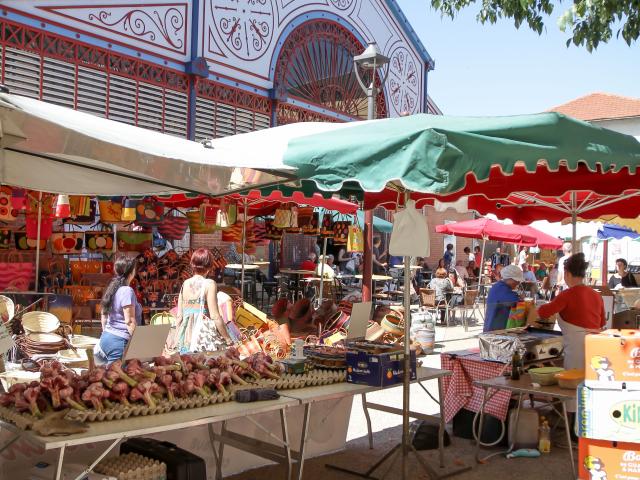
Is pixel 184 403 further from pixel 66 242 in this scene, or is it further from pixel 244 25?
pixel 244 25

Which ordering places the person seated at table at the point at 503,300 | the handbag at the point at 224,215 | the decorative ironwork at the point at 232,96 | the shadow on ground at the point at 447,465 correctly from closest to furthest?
the shadow on ground at the point at 447,465 → the person seated at table at the point at 503,300 → the handbag at the point at 224,215 → the decorative ironwork at the point at 232,96

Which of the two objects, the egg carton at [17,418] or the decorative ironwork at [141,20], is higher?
the decorative ironwork at [141,20]

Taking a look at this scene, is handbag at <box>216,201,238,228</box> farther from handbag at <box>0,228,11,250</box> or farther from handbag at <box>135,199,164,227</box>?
handbag at <box>0,228,11,250</box>

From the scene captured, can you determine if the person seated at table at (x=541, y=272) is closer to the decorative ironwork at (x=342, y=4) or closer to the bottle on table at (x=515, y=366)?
the decorative ironwork at (x=342, y=4)

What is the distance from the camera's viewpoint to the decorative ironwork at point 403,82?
1791cm

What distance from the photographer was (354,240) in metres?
10.2

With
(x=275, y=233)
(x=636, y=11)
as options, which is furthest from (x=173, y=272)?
(x=636, y=11)

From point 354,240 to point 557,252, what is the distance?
81.0 ft

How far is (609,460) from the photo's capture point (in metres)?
3.75

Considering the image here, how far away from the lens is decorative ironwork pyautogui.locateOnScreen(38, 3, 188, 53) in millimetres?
10981

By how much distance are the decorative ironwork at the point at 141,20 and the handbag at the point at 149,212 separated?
3.70 metres

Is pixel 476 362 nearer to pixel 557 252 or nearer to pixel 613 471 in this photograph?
pixel 613 471

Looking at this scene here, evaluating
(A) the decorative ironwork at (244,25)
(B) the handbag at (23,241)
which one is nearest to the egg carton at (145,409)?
(B) the handbag at (23,241)

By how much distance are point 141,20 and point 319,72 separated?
521 centimetres
